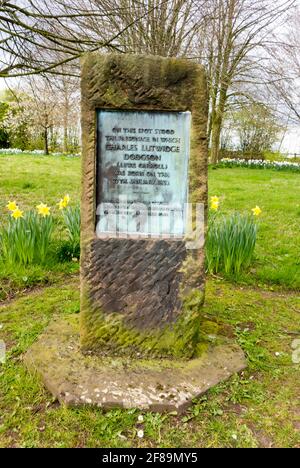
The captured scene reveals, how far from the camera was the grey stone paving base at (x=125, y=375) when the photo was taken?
7.27ft

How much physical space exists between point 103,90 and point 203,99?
60 cm

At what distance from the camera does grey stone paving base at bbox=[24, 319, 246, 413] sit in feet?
7.27

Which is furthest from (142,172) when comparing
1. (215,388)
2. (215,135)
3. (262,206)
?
(215,135)

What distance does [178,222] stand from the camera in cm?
257

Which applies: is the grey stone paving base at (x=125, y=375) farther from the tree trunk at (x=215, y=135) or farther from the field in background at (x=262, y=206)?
the tree trunk at (x=215, y=135)

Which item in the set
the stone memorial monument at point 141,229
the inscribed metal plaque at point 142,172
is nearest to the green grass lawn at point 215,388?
the stone memorial monument at point 141,229

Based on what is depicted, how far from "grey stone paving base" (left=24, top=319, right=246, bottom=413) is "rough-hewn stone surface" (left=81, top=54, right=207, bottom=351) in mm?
182

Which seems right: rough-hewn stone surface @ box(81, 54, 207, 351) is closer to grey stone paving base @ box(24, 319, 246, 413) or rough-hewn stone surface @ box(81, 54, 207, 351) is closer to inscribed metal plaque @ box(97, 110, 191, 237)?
inscribed metal plaque @ box(97, 110, 191, 237)

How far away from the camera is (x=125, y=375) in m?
2.41

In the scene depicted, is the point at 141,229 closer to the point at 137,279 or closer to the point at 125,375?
the point at 137,279

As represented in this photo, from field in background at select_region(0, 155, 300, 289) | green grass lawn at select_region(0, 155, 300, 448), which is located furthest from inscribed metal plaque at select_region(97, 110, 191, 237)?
field in background at select_region(0, 155, 300, 289)

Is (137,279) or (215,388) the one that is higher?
(137,279)

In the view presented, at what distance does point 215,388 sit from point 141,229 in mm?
1068

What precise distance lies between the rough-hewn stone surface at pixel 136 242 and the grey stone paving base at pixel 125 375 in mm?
182
